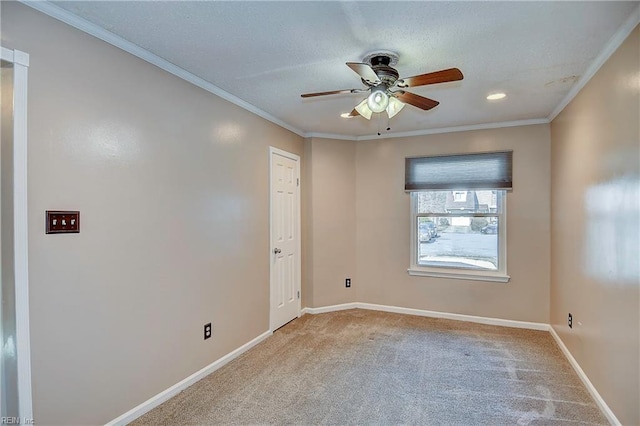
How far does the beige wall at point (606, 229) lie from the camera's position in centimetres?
196

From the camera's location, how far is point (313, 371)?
9.72 feet

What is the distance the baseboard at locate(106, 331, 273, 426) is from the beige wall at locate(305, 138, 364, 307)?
141 centimetres

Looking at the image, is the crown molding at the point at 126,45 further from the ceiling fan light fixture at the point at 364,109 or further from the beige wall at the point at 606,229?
the beige wall at the point at 606,229

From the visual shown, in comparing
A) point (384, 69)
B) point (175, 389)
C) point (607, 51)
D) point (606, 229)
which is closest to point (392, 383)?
point (175, 389)

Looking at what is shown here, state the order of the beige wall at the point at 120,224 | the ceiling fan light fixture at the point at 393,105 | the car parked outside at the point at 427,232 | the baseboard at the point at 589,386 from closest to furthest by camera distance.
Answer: the beige wall at the point at 120,224 → the baseboard at the point at 589,386 → the ceiling fan light fixture at the point at 393,105 → the car parked outside at the point at 427,232

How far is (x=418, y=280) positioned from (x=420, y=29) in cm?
327

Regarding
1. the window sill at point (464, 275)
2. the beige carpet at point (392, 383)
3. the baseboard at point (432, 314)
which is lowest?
the beige carpet at point (392, 383)

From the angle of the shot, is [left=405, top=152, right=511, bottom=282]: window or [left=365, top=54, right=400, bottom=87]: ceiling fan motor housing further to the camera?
[left=405, top=152, right=511, bottom=282]: window

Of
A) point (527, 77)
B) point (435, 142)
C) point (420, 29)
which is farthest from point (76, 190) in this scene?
point (435, 142)

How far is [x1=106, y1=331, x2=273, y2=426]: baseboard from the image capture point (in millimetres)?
2217

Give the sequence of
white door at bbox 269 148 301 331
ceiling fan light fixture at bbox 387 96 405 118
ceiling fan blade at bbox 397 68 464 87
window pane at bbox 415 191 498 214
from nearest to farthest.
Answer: ceiling fan blade at bbox 397 68 464 87, ceiling fan light fixture at bbox 387 96 405 118, white door at bbox 269 148 301 331, window pane at bbox 415 191 498 214

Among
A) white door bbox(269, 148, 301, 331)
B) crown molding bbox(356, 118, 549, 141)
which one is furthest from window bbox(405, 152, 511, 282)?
white door bbox(269, 148, 301, 331)

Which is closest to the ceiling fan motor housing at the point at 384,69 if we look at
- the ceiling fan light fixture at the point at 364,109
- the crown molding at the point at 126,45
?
the ceiling fan light fixture at the point at 364,109

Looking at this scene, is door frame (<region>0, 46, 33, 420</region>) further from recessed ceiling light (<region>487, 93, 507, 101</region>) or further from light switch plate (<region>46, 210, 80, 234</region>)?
recessed ceiling light (<region>487, 93, 507, 101</region>)
